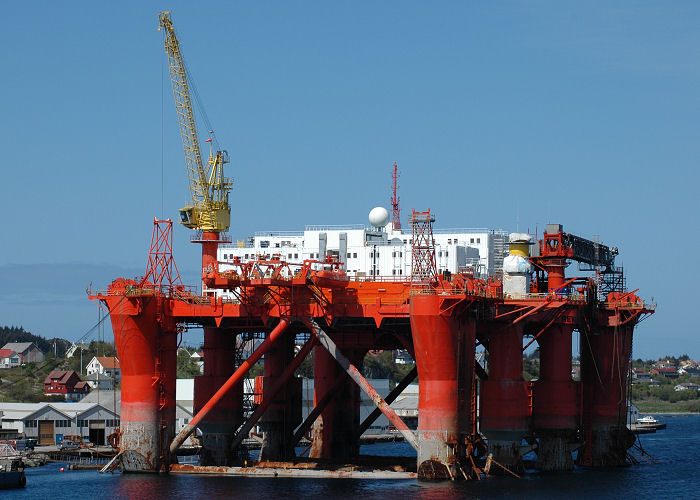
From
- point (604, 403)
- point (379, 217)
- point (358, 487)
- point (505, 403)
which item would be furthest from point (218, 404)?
point (379, 217)

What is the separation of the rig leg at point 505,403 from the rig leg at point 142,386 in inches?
744

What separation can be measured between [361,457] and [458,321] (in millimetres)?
18379

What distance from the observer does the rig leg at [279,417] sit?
85.8 metres

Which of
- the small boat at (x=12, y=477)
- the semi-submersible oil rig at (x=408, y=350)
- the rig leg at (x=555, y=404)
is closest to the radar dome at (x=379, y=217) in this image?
the semi-submersible oil rig at (x=408, y=350)

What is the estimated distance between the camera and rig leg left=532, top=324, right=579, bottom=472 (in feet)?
269

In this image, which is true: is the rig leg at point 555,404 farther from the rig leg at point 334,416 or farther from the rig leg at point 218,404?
the rig leg at point 218,404

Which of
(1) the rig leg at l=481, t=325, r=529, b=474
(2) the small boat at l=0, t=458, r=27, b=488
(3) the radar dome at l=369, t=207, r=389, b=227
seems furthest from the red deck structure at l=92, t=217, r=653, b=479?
(3) the radar dome at l=369, t=207, r=389, b=227

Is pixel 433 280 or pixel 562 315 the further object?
pixel 562 315

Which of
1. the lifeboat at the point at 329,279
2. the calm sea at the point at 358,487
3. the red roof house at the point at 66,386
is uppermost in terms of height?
the lifeboat at the point at 329,279

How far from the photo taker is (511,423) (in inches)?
3004

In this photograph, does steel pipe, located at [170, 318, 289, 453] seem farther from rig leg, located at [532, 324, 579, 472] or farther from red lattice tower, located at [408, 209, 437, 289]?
rig leg, located at [532, 324, 579, 472]

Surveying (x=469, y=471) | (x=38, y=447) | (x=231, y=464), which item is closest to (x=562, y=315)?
(x=469, y=471)

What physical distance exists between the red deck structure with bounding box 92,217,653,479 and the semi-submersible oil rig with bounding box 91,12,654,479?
9 cm

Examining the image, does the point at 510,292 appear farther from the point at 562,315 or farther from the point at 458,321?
the point at 458,321
